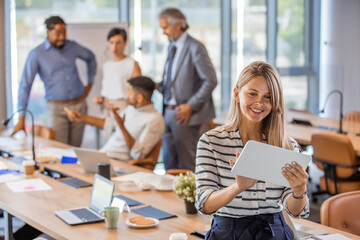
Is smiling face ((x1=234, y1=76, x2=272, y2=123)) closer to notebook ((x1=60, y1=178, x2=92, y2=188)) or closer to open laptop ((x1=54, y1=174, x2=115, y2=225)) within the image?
open laptop ((x1=54, y1=174, x2=115, y2=225))

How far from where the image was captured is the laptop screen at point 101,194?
10.3 feet

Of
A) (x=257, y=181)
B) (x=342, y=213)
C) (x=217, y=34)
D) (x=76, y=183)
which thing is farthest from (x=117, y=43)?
(x=257, y=181)

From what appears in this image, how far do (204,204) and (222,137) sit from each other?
0.31 m

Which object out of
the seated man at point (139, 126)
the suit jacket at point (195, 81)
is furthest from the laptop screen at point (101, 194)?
the suit jacket at point (195, 81)

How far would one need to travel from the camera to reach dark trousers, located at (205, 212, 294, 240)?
2.43 meters

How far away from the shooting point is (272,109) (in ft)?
8.07

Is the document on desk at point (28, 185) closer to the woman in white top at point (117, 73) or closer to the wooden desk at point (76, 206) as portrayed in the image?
the wooden desk at point (76, 206)

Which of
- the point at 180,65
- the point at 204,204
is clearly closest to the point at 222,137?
the point at 204,204

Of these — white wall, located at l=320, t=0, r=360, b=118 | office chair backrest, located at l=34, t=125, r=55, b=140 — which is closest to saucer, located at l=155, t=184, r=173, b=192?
office chair backrest, located at l=34, t=125, r=55, b=140

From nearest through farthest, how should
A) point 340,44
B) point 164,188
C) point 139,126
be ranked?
point 164,188, point 139,126, point 340,44

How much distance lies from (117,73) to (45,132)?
3.47ft

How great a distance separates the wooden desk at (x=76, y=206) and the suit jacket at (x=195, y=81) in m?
1.83

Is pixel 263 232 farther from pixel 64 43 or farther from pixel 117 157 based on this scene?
pixel 64 43

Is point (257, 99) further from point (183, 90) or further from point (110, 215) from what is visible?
point (183, 90)
